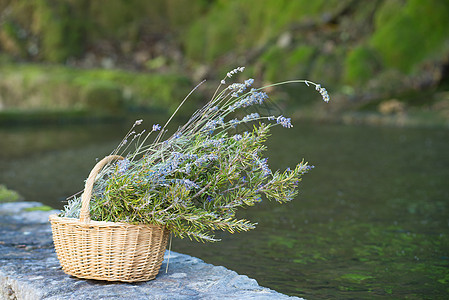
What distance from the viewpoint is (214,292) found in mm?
3311

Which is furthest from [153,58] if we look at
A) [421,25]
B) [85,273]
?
[85,273]

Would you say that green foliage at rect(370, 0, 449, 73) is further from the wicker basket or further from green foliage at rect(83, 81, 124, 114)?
the wicker basket

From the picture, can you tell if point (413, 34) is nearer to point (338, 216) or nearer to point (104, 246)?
point (338, 216)

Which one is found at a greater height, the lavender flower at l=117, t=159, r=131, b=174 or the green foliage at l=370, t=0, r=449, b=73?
the green foliage at l=370, t=0, r=449, b=73

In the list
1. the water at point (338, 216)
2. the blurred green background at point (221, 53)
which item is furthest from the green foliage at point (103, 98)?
the water at point (338, 216)

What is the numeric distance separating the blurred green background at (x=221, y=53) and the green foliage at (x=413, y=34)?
45mm

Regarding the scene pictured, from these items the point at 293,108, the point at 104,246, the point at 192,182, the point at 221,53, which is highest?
the point at 221,53

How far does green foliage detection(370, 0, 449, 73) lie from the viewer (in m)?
23.1

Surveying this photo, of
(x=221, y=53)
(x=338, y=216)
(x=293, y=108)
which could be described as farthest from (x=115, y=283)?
(x=221, y=53)

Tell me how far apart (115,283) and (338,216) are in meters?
3.98

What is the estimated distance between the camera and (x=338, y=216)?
685cm

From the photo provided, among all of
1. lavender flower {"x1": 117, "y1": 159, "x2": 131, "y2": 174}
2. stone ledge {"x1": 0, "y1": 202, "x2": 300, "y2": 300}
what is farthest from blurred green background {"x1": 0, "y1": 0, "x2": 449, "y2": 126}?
lavender flower {"x1": 117, "y1": 159, "x2": 131, "y2": 174}

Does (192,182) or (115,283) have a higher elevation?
(192,182)

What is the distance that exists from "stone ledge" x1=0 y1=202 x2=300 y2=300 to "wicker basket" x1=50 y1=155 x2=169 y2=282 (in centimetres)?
8
